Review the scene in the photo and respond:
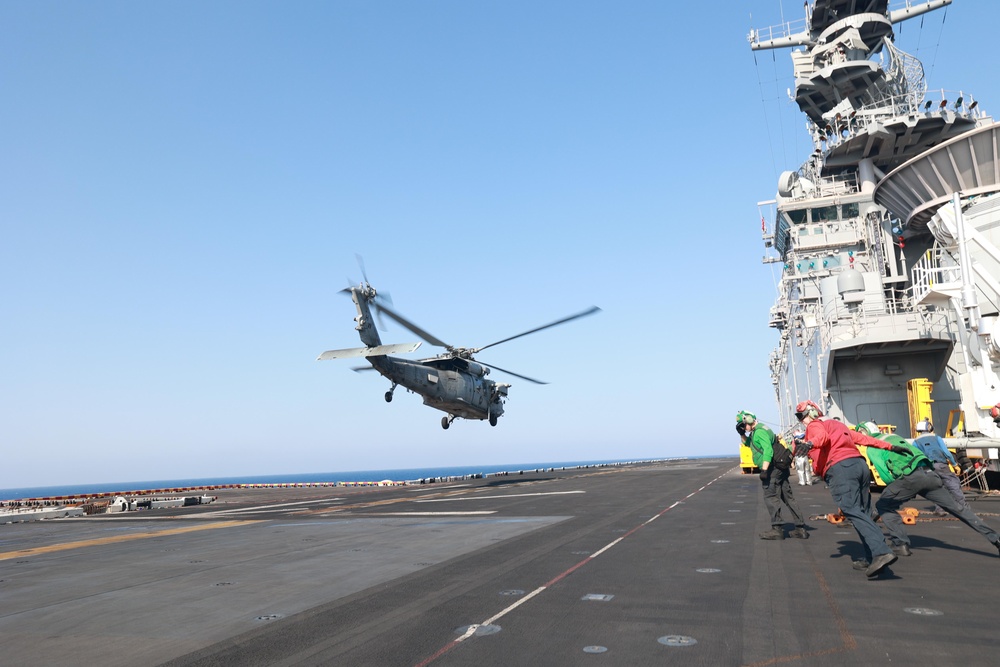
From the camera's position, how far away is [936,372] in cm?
3100

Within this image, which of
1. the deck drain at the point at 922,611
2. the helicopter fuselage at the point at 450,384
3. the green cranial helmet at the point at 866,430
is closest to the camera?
the deck drain at the point at 922,611

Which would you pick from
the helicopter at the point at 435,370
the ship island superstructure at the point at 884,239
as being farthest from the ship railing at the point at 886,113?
the helicopter at the point at 435,370

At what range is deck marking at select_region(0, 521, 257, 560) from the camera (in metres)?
13.9

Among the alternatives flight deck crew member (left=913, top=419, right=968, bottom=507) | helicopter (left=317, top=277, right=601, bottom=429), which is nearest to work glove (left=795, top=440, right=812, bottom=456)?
flight deck crew member (left=913, top=419, right=968, bottom=507)

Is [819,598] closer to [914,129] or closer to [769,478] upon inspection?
[769,478]

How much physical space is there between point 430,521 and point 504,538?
4.76m

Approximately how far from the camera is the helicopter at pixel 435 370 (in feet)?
103

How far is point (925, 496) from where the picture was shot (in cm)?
985

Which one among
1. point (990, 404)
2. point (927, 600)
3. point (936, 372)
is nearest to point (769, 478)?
point (927, 600)

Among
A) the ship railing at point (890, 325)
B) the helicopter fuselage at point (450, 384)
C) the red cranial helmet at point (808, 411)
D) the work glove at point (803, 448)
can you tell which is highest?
the ship railing at point (890, 325)

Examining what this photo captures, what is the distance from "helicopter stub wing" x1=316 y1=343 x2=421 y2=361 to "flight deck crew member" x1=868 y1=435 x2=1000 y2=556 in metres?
21.8

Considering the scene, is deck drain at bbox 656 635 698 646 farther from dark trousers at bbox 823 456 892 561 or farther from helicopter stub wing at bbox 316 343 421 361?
helicopter stub wing at bbox 316 343 421 361

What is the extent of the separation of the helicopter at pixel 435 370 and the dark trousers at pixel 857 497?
66.8 ft

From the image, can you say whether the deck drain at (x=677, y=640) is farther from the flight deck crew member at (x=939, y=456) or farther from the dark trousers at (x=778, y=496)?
the dark trousers at (x=778, y=496)
